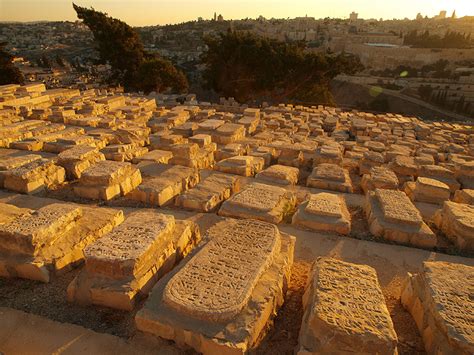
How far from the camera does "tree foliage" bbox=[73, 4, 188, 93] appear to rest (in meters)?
21.3

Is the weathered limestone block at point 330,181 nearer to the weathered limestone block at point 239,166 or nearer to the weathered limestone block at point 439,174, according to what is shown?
the weathered limestone block at point 239,166

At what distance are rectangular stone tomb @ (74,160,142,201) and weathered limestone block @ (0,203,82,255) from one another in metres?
1.44

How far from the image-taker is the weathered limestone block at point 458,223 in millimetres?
4531

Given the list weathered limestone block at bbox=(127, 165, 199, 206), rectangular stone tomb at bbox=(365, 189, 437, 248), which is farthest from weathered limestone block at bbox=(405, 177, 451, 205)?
weathered limestone block at bbox=(127, 165, 199, 206)

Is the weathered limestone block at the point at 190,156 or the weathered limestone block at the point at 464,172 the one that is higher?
the weathered limestone block at the point at 190,156

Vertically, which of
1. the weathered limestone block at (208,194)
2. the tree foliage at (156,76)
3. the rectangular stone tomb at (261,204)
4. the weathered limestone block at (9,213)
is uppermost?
the weathered limestone block at (9,213)

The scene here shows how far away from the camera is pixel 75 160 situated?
20.6 feet

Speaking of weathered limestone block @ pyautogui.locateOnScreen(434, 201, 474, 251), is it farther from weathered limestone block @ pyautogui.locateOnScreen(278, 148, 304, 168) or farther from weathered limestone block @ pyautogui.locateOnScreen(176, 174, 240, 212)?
weathered limestone block @ pyautogui.locateOnScreen(176, 174, 240, 212)

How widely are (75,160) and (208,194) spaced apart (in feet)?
9.04

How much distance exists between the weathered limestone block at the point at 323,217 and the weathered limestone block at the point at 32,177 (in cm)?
424

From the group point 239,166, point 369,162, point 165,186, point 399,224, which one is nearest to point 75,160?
point 165,186

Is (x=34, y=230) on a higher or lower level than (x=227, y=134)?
higher

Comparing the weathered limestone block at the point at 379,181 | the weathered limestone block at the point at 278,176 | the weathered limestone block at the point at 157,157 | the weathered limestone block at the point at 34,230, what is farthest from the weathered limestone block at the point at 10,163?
the weathered limestone block at the point at 379,181

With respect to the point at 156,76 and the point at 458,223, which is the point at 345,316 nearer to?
the point at 458,223
